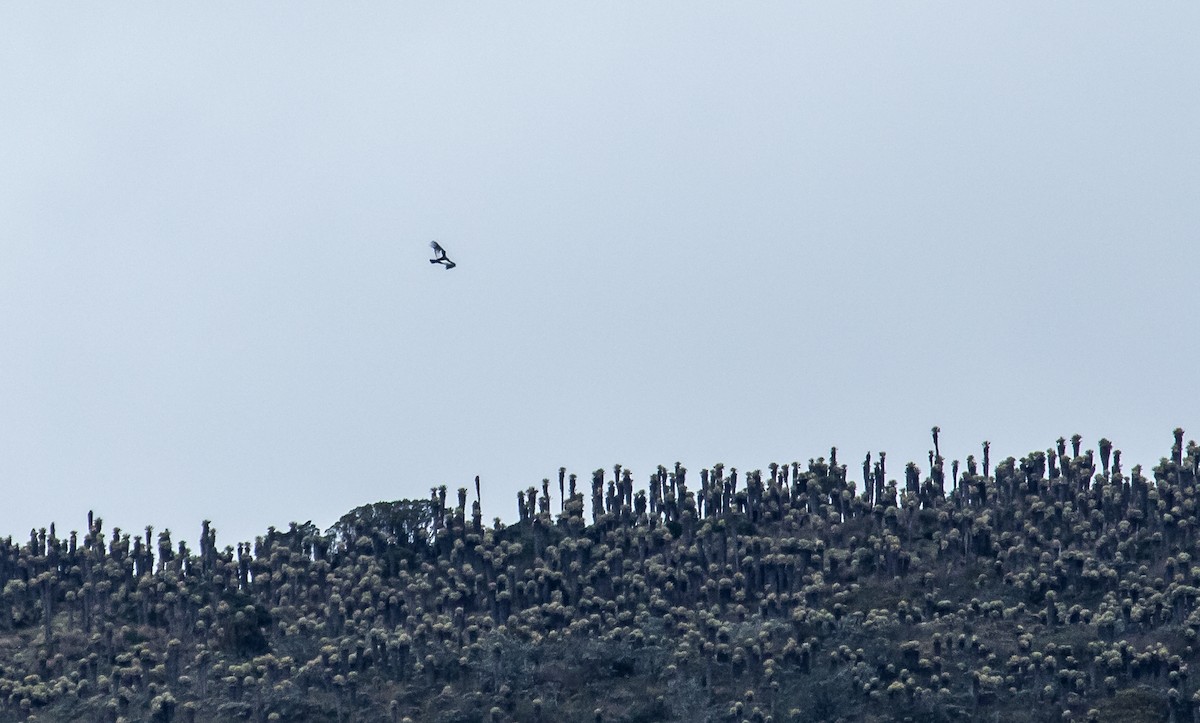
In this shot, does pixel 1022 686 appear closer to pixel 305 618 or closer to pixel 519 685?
pixel 519 685

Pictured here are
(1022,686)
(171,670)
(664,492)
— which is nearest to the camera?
(1022,686)

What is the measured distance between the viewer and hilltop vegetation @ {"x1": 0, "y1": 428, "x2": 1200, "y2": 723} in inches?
6570

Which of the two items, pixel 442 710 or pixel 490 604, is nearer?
pixel 442 710

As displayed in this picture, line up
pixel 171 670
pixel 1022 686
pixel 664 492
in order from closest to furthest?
pixel 1022 686, pixel 171 670, pixel 664 492

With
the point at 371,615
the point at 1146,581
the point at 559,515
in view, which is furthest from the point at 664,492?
the point at 1146,581

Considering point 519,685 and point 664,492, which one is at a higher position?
point 664,492

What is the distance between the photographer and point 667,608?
179625 mm

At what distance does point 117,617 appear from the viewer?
185 m

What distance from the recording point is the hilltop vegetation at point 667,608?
16688 cm

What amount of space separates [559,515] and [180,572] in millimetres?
26689

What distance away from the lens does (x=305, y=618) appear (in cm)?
18225

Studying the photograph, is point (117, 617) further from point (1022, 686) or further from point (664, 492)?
point (1022, 686)

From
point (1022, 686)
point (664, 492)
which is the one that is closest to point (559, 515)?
point (664, 492)

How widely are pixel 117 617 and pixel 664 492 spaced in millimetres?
38847
